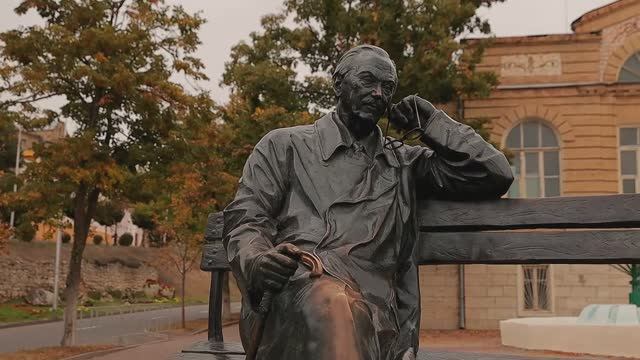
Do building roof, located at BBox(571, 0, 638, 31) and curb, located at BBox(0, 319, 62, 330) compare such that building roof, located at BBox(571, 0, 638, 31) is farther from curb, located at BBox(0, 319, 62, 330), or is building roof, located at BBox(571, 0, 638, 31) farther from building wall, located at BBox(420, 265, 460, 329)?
curb, located at BBox(0, 319, 62, 330)

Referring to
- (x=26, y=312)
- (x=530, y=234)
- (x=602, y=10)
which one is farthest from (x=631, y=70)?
(x=26, y=312)

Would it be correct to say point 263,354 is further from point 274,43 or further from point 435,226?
point 274,43

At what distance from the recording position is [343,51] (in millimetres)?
18422

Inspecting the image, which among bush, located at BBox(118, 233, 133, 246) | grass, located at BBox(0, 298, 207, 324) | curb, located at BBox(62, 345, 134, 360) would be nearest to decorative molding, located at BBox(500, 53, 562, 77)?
curb, located at BBox(62, 345, 134, 360)

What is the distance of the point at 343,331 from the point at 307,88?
55.6 ft

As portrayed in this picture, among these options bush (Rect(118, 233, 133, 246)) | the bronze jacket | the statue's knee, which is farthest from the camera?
bush (Rect(118, 233, 133, 246))

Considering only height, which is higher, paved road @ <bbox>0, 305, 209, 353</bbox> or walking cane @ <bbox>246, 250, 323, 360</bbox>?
walking cane @ <bbox>246, 250, 323, 360</bbox>

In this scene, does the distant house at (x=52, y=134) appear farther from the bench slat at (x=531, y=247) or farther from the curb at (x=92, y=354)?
the bench slat at (x=531, y=247)

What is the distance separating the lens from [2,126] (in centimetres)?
1355

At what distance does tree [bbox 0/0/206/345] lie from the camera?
43.8ft

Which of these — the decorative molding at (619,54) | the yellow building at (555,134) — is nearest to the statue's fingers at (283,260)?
the yellow building at (555,134)

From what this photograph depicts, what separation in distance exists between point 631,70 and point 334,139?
2007 centimetres

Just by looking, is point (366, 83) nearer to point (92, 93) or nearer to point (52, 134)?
point (92, 93)

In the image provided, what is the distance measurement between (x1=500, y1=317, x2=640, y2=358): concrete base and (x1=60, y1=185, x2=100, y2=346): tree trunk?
28.3ft
